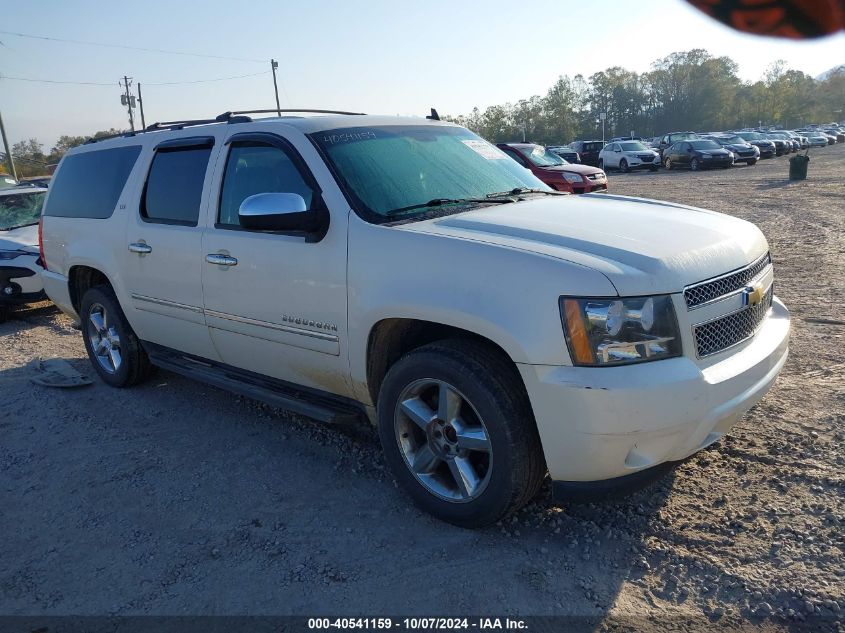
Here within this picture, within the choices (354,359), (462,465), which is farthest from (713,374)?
(354,359)

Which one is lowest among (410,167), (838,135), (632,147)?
(410,167)

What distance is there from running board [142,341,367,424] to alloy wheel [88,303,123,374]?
1.73 feet

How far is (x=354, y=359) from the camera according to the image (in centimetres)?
342

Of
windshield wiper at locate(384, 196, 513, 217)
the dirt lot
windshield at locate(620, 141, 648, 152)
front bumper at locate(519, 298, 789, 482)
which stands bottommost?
the dirt lot

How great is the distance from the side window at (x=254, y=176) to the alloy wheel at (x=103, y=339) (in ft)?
6.41

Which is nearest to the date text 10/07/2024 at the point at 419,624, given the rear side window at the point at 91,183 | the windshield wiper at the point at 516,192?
the windshield wiper at the point at 516,192

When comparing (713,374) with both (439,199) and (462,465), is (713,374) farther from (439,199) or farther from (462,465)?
(439,199)

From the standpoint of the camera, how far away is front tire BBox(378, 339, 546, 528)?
2838 millimetres

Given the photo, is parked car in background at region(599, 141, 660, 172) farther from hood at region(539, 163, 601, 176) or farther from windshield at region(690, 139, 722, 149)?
hood at region(539, 163, 601, 176)

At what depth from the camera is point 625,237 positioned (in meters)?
2.99

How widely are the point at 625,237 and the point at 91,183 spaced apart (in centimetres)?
436

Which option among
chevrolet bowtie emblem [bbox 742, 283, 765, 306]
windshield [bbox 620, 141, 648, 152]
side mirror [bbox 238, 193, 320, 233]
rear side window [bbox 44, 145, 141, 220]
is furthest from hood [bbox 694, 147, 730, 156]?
side mirror [bbox 238, 193, 320, 233]

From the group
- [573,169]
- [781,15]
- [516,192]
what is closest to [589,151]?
[573,169]

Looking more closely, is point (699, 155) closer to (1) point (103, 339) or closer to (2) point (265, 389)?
(1) point (103, 339)
